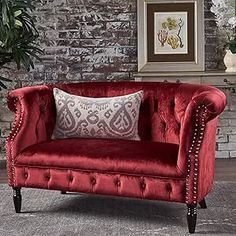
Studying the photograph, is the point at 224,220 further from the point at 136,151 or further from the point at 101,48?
the point at 101,48

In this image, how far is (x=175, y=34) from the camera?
4.95 m

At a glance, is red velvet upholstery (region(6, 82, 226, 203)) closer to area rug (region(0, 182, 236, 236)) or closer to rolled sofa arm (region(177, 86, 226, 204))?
rolled sofa arm (region(177, 86, 226, 204))

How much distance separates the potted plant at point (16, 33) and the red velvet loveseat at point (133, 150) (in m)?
0.74

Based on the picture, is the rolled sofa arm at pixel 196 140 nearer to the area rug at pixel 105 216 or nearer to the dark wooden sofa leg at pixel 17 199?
the area rug at pixel 105 216

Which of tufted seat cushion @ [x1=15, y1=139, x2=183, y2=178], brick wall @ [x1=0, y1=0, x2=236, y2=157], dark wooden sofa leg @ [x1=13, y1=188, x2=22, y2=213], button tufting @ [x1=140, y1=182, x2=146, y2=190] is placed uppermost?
brick wall @ [x1=0, y1=0, x2=236, y2=157]

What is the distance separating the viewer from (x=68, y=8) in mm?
5086

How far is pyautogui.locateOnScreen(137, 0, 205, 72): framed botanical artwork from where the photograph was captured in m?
4.93

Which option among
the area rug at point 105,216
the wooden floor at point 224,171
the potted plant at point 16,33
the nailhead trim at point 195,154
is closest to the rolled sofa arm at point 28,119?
the area rug at point 105,216

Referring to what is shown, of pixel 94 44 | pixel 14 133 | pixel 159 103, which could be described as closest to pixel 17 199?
pixel 14 133

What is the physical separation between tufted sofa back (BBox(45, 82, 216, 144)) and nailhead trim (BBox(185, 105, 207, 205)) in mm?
370

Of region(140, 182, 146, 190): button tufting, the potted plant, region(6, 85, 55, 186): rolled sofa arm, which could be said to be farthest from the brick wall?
region(140, 182, 146, 190): button tufting

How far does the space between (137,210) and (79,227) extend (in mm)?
481

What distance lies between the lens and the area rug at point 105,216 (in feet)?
10.3

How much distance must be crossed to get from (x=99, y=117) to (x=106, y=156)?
47 cm
